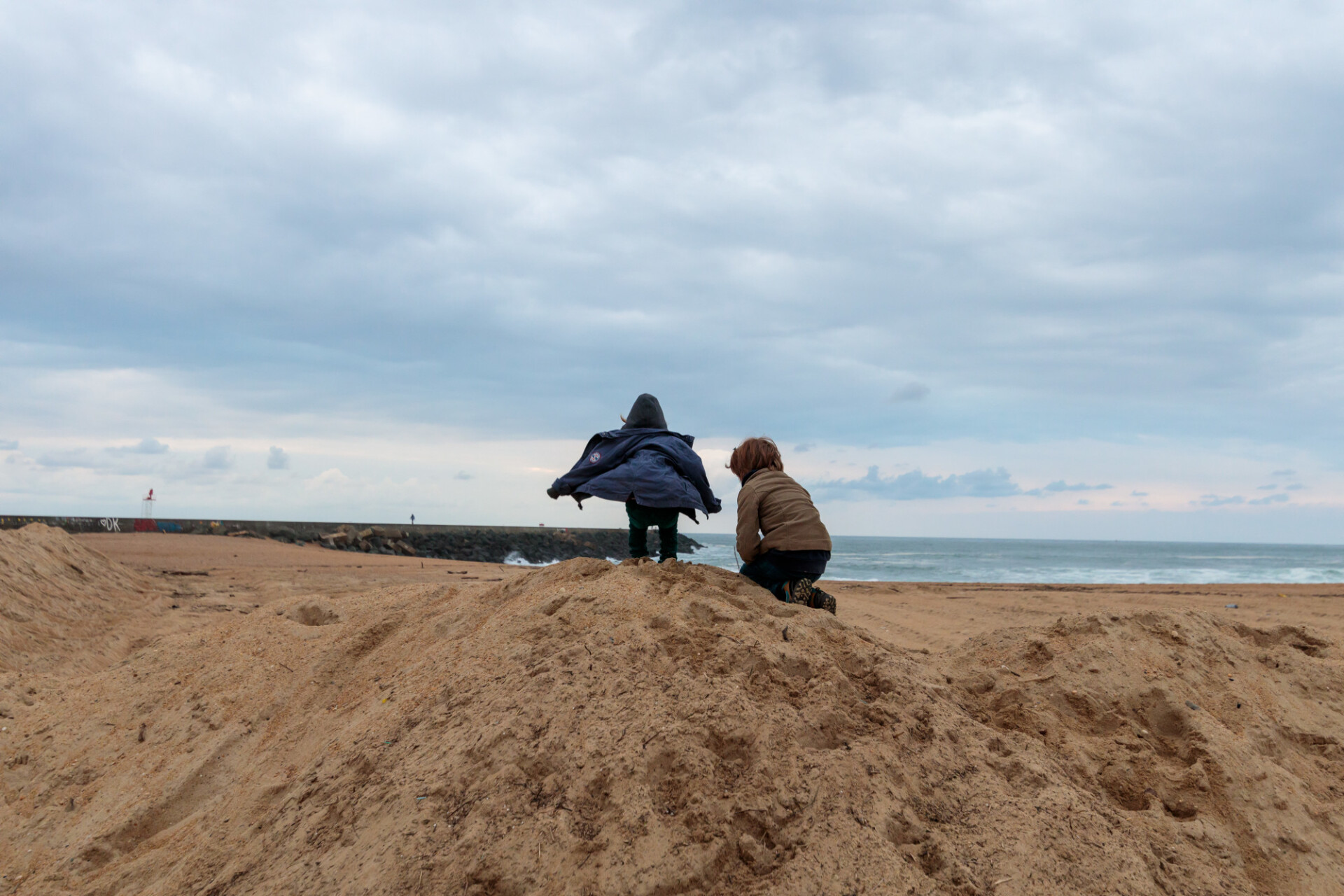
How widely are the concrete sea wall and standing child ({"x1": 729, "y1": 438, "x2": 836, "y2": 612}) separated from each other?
9.65 m

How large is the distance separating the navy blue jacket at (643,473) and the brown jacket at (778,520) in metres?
0.40

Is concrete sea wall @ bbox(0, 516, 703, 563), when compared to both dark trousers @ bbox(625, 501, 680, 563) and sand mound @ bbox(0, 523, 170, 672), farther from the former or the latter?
dark trousers @ bbox(625, 501, 680, 563)

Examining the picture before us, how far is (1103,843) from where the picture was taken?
2.25 m

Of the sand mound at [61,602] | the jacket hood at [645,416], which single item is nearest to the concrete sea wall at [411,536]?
the sand mound at [61,602]

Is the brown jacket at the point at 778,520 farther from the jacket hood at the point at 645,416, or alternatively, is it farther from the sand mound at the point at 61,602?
the sand mound at the point at 61,602

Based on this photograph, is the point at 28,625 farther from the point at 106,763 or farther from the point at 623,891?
the point at 623,891

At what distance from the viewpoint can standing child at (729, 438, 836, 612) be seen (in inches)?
160

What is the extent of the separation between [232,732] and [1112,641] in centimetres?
446

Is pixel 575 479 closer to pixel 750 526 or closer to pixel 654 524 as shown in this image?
pixel 654 524

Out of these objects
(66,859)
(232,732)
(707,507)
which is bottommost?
(66,859)

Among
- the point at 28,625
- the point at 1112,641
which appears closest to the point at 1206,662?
the point at 1112,641

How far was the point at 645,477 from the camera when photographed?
14.5 ft

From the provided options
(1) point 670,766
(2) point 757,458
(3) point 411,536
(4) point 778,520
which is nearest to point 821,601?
(4) point 778,520

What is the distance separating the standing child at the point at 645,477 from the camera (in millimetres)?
4422
